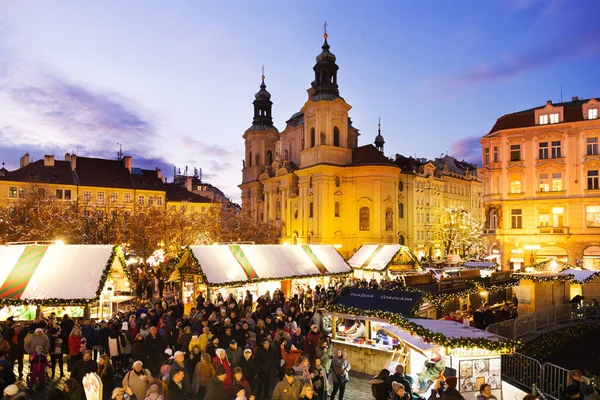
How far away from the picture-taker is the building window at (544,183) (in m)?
38.6

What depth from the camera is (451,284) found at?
1714 cm

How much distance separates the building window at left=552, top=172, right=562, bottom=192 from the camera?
125 feet

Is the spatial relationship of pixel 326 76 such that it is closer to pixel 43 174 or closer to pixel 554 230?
pixel 554 230

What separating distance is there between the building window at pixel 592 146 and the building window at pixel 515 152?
491 cm

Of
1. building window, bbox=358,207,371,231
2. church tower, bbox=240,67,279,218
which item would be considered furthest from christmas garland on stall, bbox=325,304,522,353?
church tower, bbox=240,67,279,218

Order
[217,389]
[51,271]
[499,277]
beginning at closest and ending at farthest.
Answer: [217,389]
[51,271]
[499,277]

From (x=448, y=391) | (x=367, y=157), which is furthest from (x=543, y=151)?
(x=448, y=391)

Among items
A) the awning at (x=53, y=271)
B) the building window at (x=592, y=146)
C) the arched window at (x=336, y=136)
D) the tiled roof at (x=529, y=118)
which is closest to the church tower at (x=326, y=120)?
the arched window at (x=336, y=136)

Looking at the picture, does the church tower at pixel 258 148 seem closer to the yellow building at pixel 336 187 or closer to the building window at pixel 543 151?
the yellow building at pixel 336 187

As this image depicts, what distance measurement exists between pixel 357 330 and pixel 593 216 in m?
30.9

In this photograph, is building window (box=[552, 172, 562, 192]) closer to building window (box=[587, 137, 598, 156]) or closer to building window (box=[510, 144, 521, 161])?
building window (box=[587, 137, 598, 156])

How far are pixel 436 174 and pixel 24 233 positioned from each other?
180ft

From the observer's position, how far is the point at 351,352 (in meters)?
14.2

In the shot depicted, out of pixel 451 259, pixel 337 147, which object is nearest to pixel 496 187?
pixel 451 259
